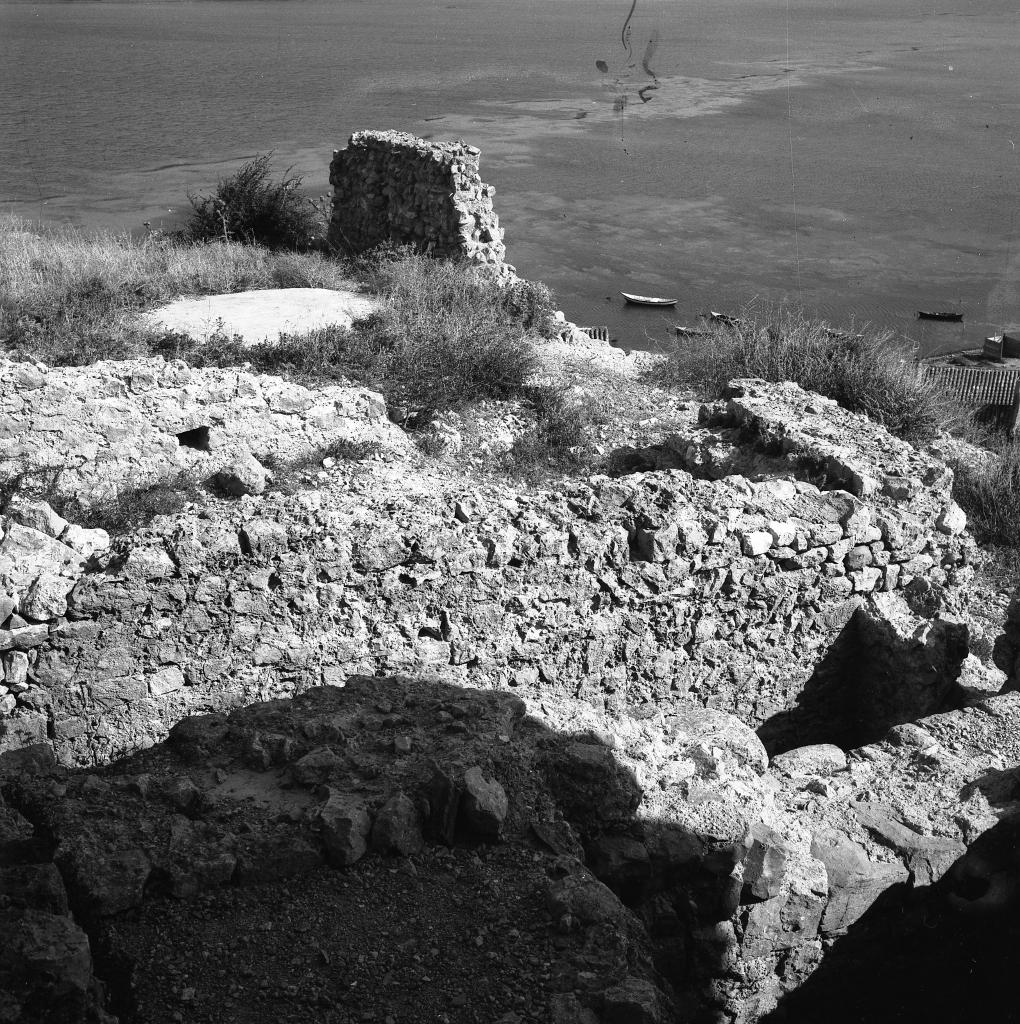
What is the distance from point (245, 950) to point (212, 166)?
29.5 meters

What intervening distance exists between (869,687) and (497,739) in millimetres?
3053

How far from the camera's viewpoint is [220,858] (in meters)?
3.68

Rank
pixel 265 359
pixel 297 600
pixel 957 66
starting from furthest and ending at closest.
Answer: pixel 957 66, pixel 265 359, pixel 297 600

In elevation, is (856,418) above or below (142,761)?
above

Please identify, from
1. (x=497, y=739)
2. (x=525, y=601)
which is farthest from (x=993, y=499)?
(x=497, y=739)

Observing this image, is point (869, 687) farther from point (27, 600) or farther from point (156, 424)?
point (156, 424)

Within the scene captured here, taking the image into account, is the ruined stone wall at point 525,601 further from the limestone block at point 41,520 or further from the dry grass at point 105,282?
the dry grass at point 105,282

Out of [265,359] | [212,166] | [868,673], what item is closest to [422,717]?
[868,673]

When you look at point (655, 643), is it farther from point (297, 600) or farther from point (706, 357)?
point (706, 357)

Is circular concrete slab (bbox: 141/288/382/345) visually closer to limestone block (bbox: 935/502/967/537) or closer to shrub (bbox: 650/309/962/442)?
shrub (bbox: 650/309/962/442)

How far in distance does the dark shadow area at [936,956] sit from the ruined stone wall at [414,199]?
11.1 m

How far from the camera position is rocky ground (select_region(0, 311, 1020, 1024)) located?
11.6 ft

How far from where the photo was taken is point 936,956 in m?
4.61

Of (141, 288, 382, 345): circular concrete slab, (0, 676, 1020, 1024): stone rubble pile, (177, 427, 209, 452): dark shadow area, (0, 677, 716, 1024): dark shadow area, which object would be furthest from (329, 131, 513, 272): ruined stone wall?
(0, 677, 716, 1024): dark shadow area
